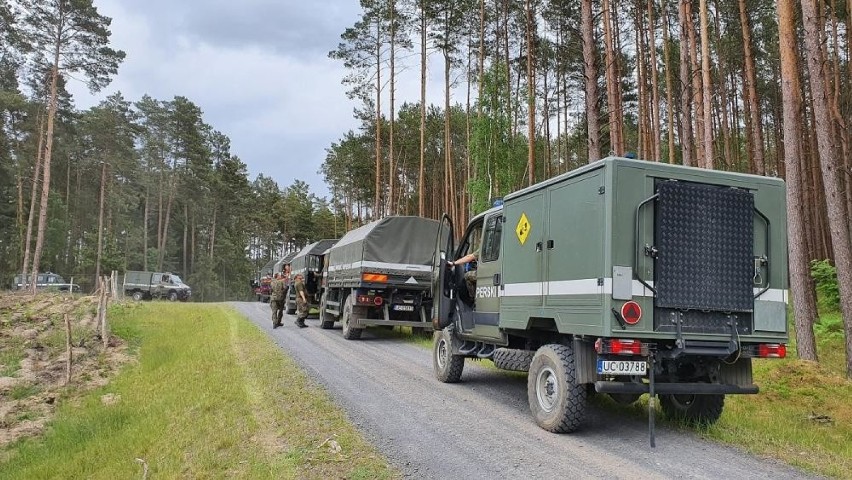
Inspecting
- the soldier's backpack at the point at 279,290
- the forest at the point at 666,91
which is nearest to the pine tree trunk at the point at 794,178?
the forest at the point at 666,91

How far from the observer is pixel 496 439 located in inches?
214

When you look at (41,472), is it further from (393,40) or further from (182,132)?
(182,132)

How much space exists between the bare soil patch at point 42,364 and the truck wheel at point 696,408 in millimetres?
9211

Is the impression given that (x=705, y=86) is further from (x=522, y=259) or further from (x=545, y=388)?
(x=545, y=388)

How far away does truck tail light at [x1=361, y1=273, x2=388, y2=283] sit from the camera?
44.1 feet

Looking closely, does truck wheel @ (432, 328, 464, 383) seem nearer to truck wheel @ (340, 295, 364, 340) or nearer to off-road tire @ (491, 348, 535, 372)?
off-road tire @ (491, 348, 535, 372)

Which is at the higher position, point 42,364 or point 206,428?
point 206,428

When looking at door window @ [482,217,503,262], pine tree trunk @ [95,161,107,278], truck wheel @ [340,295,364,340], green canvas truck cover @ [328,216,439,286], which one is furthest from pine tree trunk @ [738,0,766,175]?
pine tree trunk @ [95,161,107,278]

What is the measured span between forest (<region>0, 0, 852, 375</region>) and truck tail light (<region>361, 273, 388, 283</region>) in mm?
5550

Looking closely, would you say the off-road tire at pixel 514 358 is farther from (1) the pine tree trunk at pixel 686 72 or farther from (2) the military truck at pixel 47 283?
(2) the military truck at pixel 47 283

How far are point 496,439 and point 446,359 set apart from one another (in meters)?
2.92

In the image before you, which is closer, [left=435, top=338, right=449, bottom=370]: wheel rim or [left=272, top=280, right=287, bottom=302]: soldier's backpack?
[left=435, top=338, right=449, bottom=370]: wheel rim

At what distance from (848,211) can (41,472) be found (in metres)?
21.1

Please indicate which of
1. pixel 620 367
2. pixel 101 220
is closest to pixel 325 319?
pixel 620 367
